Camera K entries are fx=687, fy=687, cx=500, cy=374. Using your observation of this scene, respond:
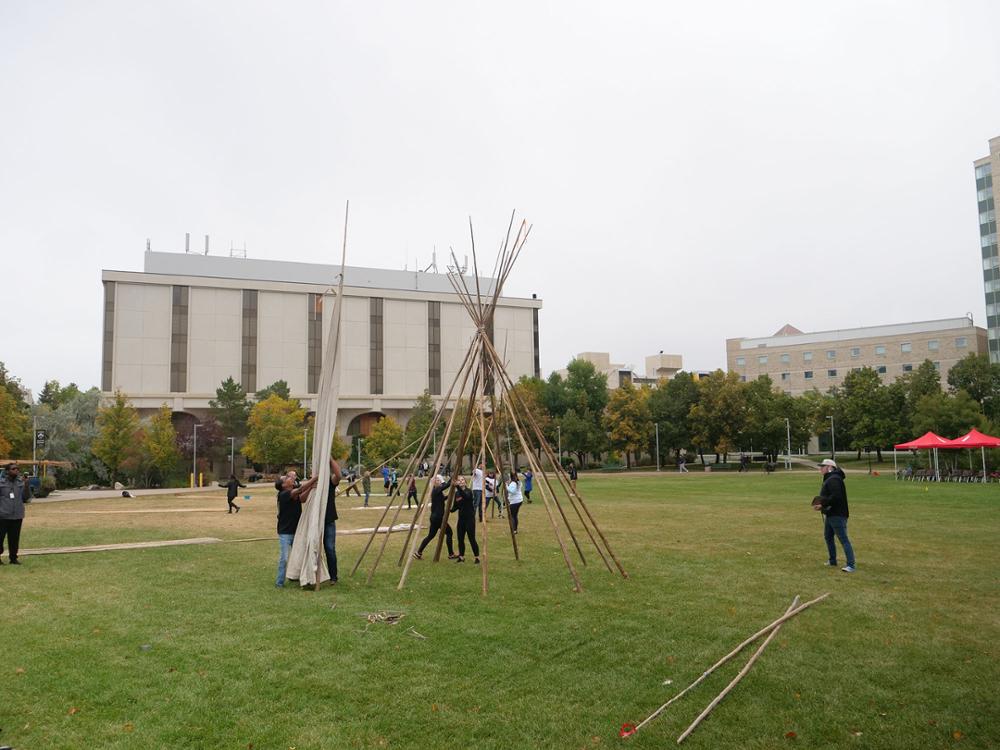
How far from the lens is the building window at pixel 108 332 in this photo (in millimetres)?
72188

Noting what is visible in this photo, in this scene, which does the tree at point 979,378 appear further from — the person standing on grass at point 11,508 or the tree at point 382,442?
the person standing on grass at point 11,508

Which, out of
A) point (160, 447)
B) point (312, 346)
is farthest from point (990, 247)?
point (160, 447)

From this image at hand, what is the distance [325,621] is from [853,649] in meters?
6.22

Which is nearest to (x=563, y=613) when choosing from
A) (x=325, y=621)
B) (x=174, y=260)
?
(x=325, y=621)

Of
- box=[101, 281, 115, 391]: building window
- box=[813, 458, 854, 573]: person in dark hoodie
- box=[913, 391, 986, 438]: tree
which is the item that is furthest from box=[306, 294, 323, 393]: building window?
box=[813, 458, 854, 573]: person in dark hoodie

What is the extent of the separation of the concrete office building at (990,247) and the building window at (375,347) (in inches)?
2522

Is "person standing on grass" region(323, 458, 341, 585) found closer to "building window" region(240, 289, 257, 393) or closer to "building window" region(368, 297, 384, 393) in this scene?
"building window" region(240, 289, 257, 393)

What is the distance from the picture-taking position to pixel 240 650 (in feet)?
24.7

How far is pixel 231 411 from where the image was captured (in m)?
68.2

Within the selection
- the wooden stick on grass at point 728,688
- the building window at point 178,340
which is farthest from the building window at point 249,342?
the wooden stick on grass at point 728,688

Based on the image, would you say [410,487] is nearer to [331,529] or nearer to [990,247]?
[331,529]

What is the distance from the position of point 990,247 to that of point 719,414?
3090 cm

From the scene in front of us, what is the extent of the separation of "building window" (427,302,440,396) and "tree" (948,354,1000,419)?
54.2 meters

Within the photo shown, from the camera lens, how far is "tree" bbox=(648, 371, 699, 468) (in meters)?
74.0
